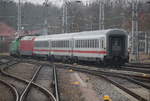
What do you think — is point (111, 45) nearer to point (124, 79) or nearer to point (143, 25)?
point (124, 79)

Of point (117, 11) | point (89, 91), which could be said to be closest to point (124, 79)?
point (89, 91)

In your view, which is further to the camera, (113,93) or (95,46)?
(95,46)

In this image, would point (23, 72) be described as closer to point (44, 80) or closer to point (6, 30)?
point (44, 80)

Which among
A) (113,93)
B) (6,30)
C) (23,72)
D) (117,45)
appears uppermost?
(6,30)

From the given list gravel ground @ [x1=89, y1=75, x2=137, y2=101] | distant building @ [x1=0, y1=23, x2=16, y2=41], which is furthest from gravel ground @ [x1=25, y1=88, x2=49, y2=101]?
distant building @ [x1=0, y1=23, x2=16, y2=41]

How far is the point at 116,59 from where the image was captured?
20.5 meters

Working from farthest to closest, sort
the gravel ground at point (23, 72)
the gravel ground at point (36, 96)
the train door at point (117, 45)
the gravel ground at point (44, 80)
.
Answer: the train door at point (117, 45), the gravel ground at point (23, 72), the gravel ground at point (44, 80), the gravel ground at point (36, 96)

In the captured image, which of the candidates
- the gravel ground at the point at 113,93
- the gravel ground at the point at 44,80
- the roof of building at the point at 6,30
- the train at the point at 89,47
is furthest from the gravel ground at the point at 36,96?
the roof of building at the point at 6,30

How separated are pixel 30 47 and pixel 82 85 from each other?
24.5 m

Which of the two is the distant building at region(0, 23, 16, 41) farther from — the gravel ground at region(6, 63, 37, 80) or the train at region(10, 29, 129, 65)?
the gravel ground at region(6, 63, 37, 80)

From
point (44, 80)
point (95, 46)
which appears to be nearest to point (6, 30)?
point (95, 46)

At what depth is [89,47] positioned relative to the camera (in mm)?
21984

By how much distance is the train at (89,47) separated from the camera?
2020 cm

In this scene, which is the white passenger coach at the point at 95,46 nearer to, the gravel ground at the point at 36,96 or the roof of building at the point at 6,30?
the gravel ground at the point at 36,96
